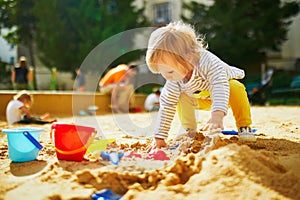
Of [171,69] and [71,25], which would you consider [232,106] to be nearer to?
[171,69]

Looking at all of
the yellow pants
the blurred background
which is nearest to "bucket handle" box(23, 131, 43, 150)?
the yellow pants

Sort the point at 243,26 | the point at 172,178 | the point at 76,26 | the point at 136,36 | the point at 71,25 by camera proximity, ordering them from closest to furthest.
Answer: the point at 172,178, the point at 243,26, the point at 136,36, the point at 76,26, the point at 71,25

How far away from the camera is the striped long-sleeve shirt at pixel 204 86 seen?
2.17 meters

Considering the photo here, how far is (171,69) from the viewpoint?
7.23 ft

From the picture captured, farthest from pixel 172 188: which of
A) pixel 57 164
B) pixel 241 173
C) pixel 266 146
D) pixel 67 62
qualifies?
pixel 67 62

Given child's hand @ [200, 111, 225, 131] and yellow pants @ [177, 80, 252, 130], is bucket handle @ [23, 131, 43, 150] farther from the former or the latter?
yellow pants @ [177, 80, 252, 130]

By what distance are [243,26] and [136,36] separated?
3.66 metres

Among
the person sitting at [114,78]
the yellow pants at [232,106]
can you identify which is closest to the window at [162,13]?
the person sitting at [114,78]

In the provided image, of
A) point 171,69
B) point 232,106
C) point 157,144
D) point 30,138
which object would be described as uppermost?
point 171,69

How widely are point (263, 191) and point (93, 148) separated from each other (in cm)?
115

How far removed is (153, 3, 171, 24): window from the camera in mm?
15789

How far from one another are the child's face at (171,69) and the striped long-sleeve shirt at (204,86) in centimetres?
11

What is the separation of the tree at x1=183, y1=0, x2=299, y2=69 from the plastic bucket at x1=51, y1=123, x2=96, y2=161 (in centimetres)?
1013

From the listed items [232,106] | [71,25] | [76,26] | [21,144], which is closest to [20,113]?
[21,144]
